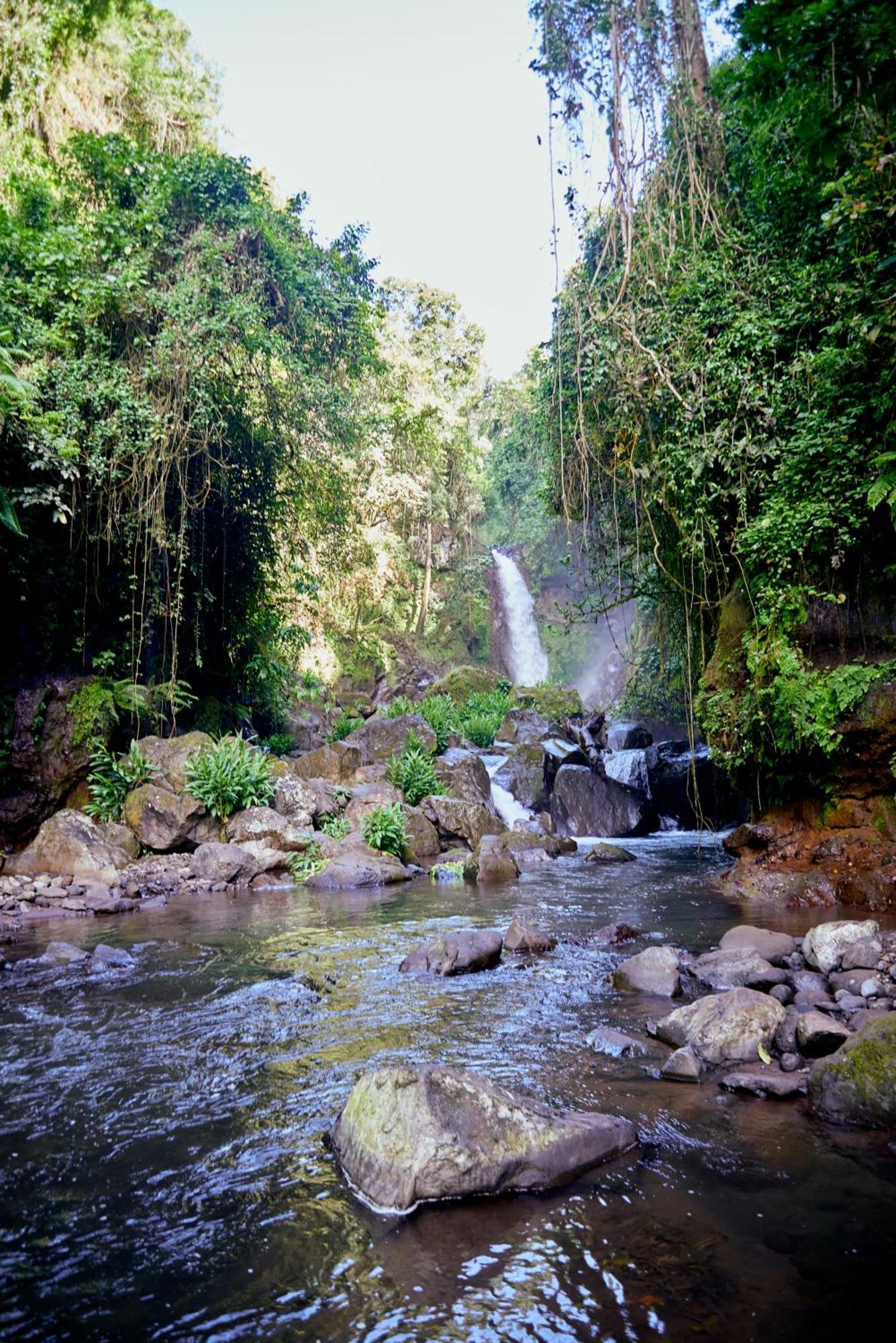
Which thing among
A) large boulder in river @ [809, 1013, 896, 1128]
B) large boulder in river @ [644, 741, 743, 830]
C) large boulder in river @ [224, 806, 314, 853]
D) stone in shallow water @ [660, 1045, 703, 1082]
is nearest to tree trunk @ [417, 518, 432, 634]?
large boulder in river @ [644, 741, 743, 830]

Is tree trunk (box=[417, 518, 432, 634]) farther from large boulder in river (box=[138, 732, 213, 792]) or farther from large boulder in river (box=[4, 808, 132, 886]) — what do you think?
large boulder in river (box=[4, 808, 132, 886])

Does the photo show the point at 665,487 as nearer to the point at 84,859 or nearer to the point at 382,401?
the point at 84,859

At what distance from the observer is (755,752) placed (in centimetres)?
→ 908

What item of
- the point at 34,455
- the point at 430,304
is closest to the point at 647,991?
the point at 34,455

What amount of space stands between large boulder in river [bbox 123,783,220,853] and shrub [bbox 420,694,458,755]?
745 centimetres

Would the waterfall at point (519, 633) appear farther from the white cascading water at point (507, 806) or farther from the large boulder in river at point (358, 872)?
the large boulder in river at point (358, 872)

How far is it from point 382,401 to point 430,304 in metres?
12.0

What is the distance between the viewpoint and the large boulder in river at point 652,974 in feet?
18.1

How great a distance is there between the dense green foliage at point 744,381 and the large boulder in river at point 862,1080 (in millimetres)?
4884

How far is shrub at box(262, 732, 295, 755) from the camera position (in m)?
19.3

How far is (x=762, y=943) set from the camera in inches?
244

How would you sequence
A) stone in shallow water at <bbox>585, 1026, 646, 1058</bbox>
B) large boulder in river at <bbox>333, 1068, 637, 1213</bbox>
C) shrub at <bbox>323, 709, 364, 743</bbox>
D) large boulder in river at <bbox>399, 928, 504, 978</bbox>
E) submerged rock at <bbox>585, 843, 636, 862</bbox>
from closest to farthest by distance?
1. large boulder in river at <bbox>333, 1068, 637, 1213</bbox>
2. stone in shallow water at <bbox>585, 1026, 646, 1058</bbox>
3. large boulder in river at <bbox>399, 928, 504, 978</bbox>
4. submerged rock at <bbox>585, 843, 636, 862</bbox>
5. shrub at <bbox>323, 709, 364, 743</bbox>

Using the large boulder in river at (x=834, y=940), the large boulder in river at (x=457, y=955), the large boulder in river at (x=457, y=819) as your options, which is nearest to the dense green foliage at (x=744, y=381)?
the large boulder in river at (x=834, y=940)

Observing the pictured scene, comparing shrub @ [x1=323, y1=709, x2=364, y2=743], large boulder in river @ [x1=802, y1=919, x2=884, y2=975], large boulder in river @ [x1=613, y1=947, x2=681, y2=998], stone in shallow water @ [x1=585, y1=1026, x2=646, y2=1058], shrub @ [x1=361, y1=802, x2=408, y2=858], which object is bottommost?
stone in shallow water @ [x1=585, y1=1026, x2=646, y2=1058]
